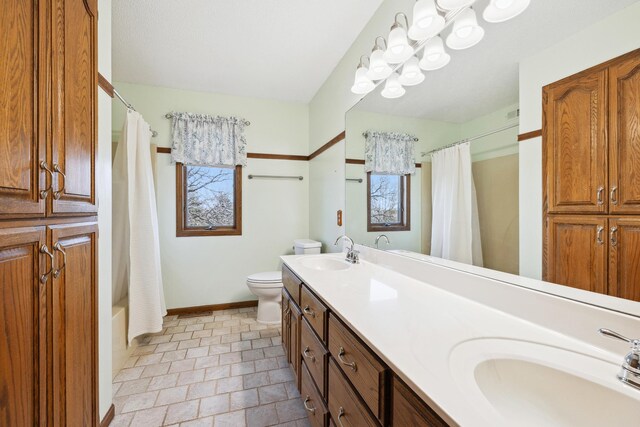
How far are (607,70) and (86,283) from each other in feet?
6.09

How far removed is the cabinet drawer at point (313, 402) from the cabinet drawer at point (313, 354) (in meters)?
0.05

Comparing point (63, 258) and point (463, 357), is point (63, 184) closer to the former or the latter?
point (63, 258)

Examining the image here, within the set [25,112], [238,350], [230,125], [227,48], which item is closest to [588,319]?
[25,112]

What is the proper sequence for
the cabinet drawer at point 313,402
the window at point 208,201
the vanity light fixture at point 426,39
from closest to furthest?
the vanity light fixture at point 426,39 → the cabinet drawer at point 313,402 → the window at point 208,201

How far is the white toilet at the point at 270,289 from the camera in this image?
265 cm

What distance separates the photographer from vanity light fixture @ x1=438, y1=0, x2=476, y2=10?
112 cm

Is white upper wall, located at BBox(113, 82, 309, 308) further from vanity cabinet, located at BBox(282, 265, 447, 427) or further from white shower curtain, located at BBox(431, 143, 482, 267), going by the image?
white shower curtain, located at BBox(431, 143, 482, 267)

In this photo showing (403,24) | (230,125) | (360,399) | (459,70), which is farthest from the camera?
(230,125)

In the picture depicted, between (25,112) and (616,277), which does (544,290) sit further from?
(25,112)

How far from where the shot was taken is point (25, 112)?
0.71 meters

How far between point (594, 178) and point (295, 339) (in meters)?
1.55

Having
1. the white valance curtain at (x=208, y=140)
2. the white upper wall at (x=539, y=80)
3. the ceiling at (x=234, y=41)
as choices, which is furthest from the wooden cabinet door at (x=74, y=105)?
the white valance curtain at (x=208, y=140)

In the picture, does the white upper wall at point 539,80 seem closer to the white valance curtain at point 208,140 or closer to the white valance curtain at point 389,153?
the white valance curtain at point 389,153

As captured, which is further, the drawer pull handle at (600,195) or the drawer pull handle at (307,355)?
the drawer pull handle at (307,355)
